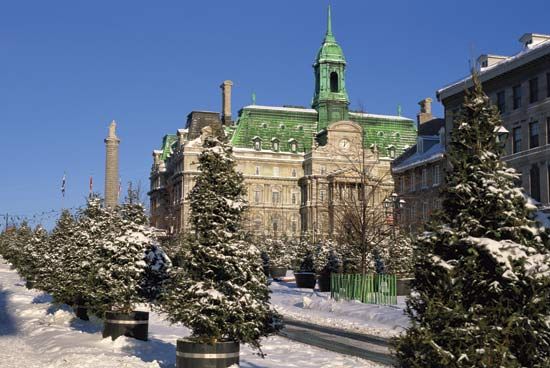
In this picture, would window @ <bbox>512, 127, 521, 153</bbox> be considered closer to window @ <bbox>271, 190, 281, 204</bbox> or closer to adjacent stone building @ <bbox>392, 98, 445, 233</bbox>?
adjacent stone building @ <bbox>392, 98, 445, 233</bbox>

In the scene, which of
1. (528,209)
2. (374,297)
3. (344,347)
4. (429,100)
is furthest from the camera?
(429,100)

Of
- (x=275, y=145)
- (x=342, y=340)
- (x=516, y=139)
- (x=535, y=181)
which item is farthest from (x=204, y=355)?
(x=275, y=145)

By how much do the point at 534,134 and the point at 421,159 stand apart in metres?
23.4

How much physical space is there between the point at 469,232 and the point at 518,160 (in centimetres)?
3710

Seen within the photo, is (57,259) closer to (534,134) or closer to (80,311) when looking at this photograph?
(80,311)

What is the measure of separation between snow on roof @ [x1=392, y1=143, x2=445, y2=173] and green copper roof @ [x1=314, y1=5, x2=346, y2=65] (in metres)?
48.3

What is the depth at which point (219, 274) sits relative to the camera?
1274 cm

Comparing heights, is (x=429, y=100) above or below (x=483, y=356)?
above

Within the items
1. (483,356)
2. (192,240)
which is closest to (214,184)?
(192,240)

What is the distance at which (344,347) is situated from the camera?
738 inches

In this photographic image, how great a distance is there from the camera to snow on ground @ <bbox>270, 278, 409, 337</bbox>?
24.6 m

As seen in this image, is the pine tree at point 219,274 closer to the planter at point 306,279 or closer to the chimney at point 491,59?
the planter at point 306,279

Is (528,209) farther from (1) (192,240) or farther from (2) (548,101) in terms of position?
(2) (548,101)

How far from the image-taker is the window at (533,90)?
4125 cm
